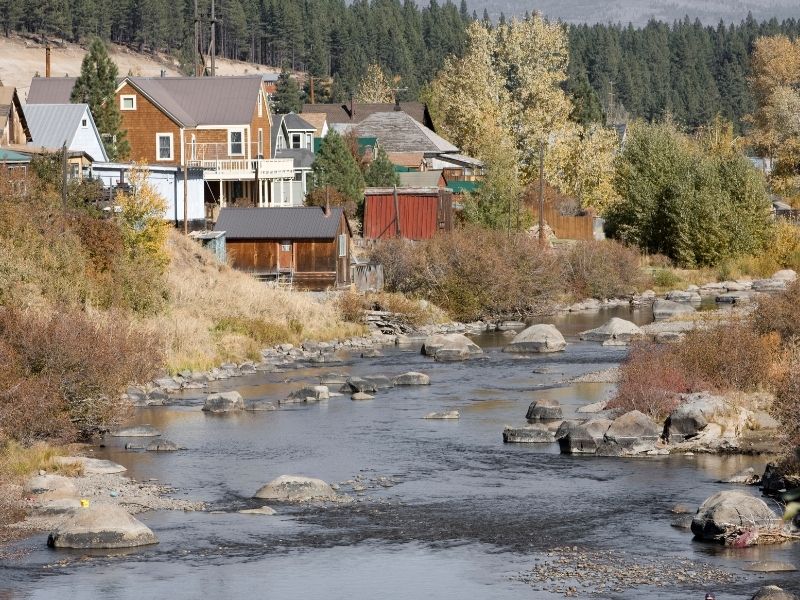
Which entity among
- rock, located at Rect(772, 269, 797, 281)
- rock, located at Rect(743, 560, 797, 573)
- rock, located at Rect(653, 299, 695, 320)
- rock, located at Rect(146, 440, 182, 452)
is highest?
rock, located at Rect(772, 269, 797, 281)

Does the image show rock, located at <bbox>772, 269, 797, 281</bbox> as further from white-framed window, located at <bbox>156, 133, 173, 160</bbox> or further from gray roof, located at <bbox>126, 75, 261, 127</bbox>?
white-framed window, located at <bbox>156, 133, 173, 160</bbox>

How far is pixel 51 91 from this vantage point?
78625 mm

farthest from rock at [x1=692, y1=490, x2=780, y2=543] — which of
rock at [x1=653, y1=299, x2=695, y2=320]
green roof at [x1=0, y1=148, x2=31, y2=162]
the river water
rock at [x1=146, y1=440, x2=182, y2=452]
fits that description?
rock at [x1=653, y1=299, x2=695, y2=320]

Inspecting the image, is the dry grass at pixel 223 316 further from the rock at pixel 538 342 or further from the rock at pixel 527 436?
the rock at pixel 527 436

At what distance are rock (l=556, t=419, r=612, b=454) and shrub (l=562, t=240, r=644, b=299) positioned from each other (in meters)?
36.1

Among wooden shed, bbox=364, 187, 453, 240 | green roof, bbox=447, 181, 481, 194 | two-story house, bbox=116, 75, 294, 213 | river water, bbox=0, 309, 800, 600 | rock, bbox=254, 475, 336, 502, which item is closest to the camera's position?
river water, bbox=0, 309, 800, 600

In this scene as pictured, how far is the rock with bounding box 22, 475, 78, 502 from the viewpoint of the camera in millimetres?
27875

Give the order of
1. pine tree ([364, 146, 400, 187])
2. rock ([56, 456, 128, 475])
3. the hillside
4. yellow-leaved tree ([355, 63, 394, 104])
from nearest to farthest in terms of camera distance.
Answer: rock ([56, 456, 128, 475]), pine tree ([364, 146, 400, 187]), the hillside, yellow-leaved tree ([355, 63, 394, 104])

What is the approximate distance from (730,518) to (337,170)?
176 feet

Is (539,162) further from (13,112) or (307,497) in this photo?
(307,497)

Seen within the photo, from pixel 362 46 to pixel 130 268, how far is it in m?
148

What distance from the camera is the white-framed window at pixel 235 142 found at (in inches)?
2933

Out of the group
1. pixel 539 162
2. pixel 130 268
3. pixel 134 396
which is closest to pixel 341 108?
pixel 539 162

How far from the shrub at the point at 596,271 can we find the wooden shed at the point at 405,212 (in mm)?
6841
